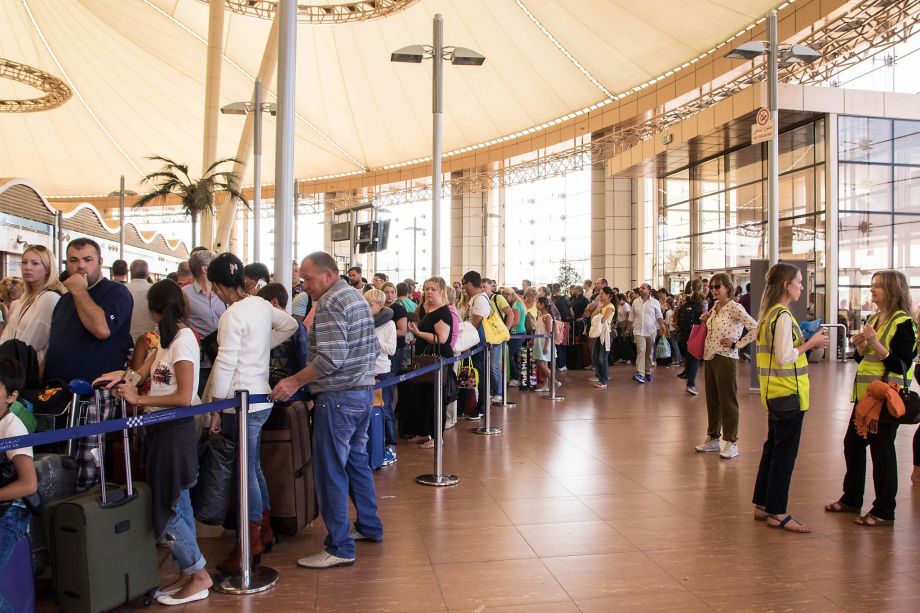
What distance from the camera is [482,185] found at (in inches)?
1364

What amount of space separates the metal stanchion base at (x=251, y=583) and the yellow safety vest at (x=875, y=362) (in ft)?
14.3

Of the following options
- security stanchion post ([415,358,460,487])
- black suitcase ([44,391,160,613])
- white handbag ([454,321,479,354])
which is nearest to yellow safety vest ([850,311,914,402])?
security stanchion post ([415,358,460,487])

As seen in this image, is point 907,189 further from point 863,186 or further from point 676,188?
point 676,188

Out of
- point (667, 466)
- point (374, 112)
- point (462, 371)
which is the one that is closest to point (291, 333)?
point (667, 466)

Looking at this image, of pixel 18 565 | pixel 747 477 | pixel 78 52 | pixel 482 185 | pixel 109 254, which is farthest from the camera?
pixel 482 185

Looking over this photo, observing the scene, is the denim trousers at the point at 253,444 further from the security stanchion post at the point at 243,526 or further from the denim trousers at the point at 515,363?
the denim trousers at the point at 515,363

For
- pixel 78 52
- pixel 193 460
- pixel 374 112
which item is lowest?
pixel 193 460

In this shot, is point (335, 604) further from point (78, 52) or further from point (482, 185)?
point (78, 52)

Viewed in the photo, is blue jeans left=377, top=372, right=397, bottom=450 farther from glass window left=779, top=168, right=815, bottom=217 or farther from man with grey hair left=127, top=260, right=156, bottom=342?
glass window left=779, top=168, right=815, bottom=217

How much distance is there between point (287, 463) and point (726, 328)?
4.75 meters

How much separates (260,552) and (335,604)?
0.75 m

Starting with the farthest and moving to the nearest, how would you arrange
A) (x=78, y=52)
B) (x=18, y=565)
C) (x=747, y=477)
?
(x=78, y=52) → (x=747, y=477) → (x=18, y=565)

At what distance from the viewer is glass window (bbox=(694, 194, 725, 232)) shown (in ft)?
76.1

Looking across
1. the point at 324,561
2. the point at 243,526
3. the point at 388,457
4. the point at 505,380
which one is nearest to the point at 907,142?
the point at 505,380
